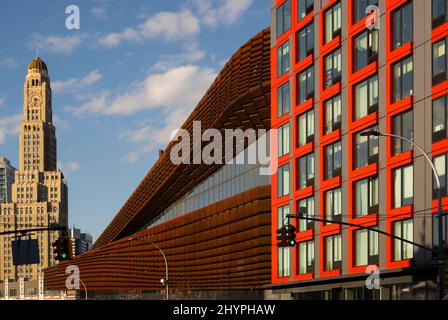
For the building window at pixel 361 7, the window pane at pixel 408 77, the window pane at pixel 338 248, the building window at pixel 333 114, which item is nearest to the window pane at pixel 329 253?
the window pane at pixel 338 248

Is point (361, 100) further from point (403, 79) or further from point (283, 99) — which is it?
point (283, 99)

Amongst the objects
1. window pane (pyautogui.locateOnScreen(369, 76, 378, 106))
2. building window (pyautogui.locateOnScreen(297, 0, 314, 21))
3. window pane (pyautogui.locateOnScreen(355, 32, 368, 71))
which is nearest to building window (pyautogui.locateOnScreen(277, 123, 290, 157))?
building window (pyautogui.locateOnScreen(297, 0, 314, 21))

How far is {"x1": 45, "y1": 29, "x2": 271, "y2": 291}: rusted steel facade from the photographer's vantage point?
7094 centimetres

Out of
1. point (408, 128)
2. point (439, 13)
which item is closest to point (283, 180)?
point (408, 128)

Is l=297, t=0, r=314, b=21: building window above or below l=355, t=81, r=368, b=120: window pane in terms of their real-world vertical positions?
above

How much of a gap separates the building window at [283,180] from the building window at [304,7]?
12290mm

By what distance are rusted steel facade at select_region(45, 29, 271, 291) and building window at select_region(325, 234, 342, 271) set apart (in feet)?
47.4

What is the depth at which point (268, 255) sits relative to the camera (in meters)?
74.6

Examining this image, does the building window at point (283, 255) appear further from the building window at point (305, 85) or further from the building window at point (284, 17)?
the building window at point (284, 17)

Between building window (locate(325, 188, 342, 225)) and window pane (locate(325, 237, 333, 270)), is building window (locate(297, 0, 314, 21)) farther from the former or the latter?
window pane (locate(325, 237, 333, 270))

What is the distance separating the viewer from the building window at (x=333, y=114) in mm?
59406

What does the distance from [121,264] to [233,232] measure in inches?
2064
